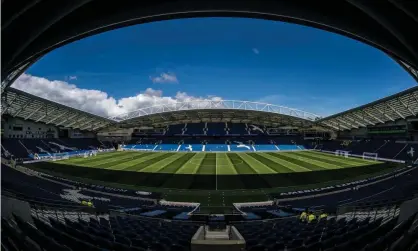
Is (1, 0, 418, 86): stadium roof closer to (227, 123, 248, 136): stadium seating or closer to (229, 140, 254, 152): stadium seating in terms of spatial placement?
(229, 140, 254, 152): stadium seating

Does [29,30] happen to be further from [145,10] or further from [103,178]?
[103,178]

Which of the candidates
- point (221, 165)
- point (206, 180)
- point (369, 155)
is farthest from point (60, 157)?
point (369, 155)

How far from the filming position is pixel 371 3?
661 centimetres

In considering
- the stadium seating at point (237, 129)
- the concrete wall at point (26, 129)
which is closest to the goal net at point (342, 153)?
the stadium seating at point (237, 129)

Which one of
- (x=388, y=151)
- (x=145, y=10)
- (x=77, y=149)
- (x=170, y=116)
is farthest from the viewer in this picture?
(x=170, y=116)

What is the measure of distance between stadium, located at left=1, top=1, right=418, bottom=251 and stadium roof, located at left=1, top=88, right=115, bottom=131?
0.91 feet

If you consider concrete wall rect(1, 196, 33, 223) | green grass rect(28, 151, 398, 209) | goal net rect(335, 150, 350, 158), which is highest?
goal net rect(335, 150, 350, 158)

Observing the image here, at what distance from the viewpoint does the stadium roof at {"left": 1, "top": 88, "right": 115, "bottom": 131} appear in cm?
3953

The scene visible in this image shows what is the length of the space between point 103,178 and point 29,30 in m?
22.9

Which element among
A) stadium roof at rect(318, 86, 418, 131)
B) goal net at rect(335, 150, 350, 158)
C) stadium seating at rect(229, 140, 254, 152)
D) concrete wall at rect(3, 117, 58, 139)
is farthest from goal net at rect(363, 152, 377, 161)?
concrete wall at rect(3, 117, 58, 139)

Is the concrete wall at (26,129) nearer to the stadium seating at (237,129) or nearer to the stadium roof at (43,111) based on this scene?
the stadium roof at (43,111)

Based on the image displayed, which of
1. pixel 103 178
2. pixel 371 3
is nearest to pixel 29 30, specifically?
pixel 371 3

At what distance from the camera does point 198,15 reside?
8.68 m

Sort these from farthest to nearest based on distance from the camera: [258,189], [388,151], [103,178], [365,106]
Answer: [365,106] → [388,151] → [103,178] → [258,189]
